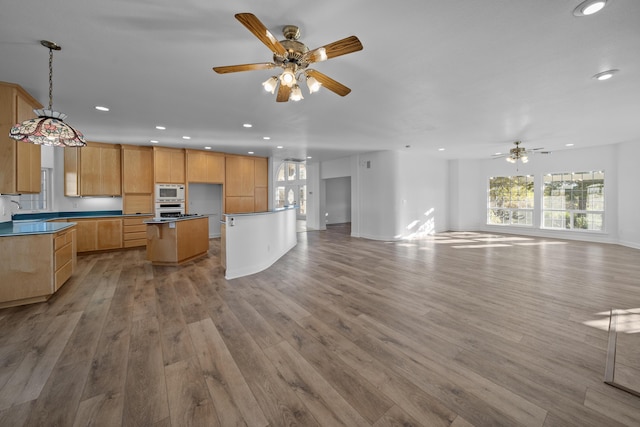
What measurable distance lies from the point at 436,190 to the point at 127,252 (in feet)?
33.2

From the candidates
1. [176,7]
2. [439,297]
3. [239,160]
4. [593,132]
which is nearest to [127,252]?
[239,160]

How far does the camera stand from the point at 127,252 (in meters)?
6.29

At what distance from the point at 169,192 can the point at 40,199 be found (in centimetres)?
259

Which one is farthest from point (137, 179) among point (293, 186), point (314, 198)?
point (293, 186)

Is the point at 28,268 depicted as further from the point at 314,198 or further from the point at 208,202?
the point at 314,198

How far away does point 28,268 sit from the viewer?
10.3ft

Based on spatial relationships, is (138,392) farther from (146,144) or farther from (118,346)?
(146,144)

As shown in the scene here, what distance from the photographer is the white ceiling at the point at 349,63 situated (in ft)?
6.06

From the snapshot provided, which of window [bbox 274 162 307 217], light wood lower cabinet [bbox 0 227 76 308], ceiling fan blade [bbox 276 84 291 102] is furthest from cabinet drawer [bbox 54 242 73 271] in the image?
window [bbox 274 162 307 217]

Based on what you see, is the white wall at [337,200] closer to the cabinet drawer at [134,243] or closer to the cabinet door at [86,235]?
the cabinet drawer at [134,243]

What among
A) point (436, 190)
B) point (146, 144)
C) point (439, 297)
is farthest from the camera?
point (436, 190)

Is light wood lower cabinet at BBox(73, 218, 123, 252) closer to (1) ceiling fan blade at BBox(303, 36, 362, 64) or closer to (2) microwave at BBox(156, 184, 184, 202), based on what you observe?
(2) microwave at BBox(156, 184, 184, 202)

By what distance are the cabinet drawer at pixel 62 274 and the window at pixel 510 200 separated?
12099mm

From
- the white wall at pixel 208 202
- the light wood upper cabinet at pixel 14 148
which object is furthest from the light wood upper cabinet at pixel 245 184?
the light wood upper cabinet at pixel 14 148
